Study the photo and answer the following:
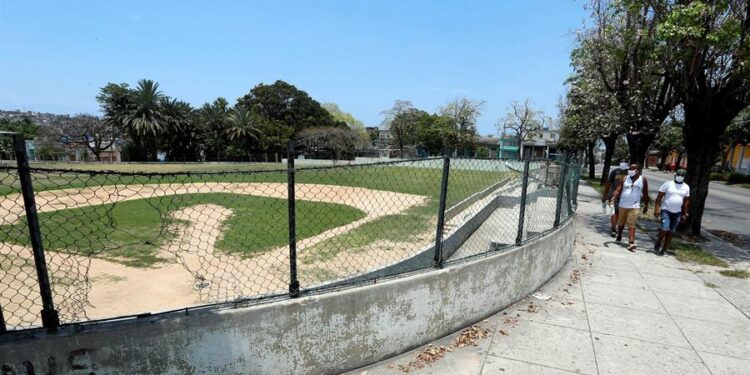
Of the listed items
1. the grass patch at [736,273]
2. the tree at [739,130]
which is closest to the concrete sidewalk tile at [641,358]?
the grass patch at [736,273]

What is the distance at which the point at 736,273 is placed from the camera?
6719 mm

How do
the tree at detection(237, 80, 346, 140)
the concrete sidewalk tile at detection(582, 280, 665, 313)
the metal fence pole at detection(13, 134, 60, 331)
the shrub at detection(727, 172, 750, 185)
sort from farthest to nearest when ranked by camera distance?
1. the tree at detection(237, 80, 346, 140)
2. the shrub at detection(727, 172, 750, 185)
3. the concrete sidewalk tile at detection(582, 280, 665, 313)
4. the metal fence pole at detection(13, 134, 60, 331)

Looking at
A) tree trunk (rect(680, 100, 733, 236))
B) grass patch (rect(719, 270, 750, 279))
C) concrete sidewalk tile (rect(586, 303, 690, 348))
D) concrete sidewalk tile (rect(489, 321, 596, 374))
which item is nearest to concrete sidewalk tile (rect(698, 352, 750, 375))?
concrete sidewalk tile (rect(586, 303, 690, 348))

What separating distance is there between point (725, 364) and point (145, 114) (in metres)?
56.8

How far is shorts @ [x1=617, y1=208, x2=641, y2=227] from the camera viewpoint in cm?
802

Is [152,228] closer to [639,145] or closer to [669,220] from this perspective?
[669,220]

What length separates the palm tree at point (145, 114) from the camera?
49.2 metres

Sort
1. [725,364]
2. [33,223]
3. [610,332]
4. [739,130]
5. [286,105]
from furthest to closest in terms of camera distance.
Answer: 1. [286,105]
2. [739,130]
3. [610,332]
4. [725,364]
5. [33,223]

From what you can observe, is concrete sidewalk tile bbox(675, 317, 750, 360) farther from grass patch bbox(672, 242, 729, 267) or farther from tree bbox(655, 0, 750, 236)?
tree bbox(655, 0, 750, 236)

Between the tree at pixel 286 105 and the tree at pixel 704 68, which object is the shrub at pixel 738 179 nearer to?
the tree at pixel 704 68

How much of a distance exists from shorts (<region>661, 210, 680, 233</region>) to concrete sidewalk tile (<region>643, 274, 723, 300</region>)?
1.61 m

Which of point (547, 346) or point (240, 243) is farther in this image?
point (240, 243)

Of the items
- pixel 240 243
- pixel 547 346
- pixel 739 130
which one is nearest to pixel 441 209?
pixel 547 346

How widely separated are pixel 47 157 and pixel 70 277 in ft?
201
